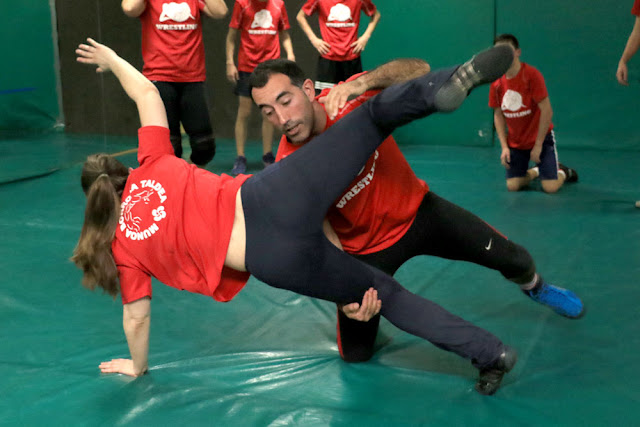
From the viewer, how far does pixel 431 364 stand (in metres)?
2.27

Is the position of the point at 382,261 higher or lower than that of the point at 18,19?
lower

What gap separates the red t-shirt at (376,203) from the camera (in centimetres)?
217

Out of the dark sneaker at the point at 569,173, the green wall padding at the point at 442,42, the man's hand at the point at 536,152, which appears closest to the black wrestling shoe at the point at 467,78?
the man's hand at the point at 536,152

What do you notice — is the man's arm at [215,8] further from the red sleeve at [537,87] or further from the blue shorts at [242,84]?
the red sleeve at [537,87]

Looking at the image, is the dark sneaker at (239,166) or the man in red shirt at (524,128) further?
the dark sneaker at (239,166)

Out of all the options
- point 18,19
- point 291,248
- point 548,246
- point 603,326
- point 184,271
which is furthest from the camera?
point 18,19

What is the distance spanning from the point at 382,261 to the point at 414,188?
263mm

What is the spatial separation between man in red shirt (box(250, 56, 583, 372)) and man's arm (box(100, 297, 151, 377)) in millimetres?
595

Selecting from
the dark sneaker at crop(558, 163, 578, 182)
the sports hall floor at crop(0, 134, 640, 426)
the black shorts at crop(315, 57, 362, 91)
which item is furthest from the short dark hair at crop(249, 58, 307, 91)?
the black shorts at crop(315, 57, 362, 91)

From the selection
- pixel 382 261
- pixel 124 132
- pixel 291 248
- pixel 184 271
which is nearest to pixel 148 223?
pixel 184 271

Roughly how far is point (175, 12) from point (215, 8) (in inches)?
10.5

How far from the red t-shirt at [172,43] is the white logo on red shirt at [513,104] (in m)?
2.00

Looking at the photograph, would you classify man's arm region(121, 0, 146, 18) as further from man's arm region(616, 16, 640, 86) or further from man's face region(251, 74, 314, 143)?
man's arm region(616, 16, 640, 86)

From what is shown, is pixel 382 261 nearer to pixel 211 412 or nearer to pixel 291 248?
pixel 291 248
